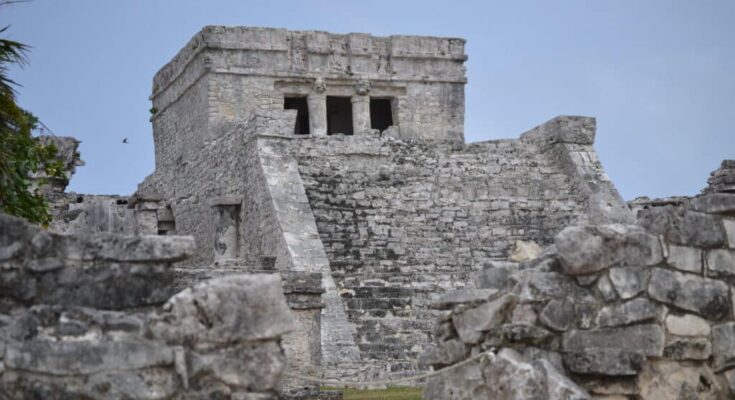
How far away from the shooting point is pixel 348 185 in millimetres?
20016

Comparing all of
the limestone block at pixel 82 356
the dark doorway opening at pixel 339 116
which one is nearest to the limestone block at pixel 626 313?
the limestone block at pixel 82 356

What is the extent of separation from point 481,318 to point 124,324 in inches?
105

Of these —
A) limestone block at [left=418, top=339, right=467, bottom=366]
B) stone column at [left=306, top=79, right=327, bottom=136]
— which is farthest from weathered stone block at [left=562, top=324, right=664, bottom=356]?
stone column at [left=306, top=79, right=327, bottom=136]

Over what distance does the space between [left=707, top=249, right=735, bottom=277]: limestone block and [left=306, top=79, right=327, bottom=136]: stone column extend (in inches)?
730

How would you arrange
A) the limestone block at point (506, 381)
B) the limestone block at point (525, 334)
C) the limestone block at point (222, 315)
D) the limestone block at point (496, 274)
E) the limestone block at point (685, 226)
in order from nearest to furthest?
the limestone block at point (222, 315)
the limestone block at point (506, 381)
the limestone block at point (525, 334)
the limestone block at point (685, 226)
the limestone block at point (496, 274)

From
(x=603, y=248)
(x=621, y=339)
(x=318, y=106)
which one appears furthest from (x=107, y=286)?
(x=318, y=106)

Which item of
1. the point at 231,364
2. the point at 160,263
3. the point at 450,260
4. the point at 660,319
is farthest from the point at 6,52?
the point at 450,260

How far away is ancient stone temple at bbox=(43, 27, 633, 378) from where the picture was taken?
16844 millimetres

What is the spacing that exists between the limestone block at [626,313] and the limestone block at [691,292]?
0.09 meters

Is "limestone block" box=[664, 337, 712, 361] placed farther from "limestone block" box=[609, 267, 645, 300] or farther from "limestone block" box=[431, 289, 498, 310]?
"limestone block" box=[431, 289, 498, 310]

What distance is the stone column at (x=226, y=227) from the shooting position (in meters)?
20.6

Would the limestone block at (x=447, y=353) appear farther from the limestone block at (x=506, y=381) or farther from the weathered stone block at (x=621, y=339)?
the weathered stone block at (x=621, y=339)

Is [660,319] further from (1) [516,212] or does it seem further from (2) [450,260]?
(1) [516,212]

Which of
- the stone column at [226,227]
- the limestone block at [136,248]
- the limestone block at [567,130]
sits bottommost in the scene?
the limestone block at [136,248]
